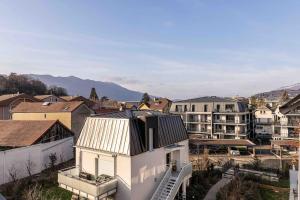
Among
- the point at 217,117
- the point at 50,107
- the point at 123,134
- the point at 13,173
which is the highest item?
the point at 50,107

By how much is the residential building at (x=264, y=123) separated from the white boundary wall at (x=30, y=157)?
49.5 metres

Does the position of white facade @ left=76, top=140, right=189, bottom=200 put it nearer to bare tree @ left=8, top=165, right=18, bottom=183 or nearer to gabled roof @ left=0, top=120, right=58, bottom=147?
bare tree @ left=8, top=165, right=18, bottom=183

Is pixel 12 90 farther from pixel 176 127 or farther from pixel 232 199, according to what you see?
pixel 232 199

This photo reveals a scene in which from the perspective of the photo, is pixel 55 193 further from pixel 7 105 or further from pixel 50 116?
pixel 7 105

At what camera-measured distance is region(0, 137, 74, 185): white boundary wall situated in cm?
→ 2486

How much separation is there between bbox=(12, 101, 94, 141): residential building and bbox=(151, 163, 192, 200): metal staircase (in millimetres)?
20441

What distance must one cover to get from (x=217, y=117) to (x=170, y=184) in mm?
41000

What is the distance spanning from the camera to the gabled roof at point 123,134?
63.6ft

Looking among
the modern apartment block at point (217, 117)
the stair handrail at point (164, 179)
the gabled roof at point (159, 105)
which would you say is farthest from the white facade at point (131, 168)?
the gabled roof at point (159, 105)

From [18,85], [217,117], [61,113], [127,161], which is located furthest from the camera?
[18,85]

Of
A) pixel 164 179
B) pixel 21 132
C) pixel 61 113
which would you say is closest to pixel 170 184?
pixel 164 179

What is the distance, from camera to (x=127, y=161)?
741 inches

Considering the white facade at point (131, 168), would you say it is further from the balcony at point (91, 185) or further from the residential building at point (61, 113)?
the residential building at point (61, 113)

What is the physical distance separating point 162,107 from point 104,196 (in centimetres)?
6108
